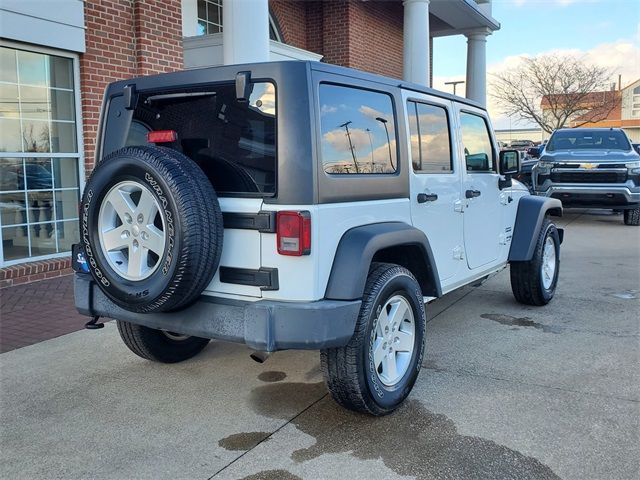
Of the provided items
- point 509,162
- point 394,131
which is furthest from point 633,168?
point 394,131

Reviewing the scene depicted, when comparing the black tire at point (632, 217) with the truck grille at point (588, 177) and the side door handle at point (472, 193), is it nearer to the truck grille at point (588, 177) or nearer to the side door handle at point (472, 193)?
the truck grille at point (588, 177)

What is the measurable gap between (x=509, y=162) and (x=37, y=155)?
514 cm

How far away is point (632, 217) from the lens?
12500mm

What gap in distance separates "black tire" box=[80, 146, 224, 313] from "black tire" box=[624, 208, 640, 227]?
37.3ft

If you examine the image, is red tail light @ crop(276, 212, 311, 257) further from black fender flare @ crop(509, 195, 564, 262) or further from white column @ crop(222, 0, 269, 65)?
white column @ crop(222, 0, 269, 65)

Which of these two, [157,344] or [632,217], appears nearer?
[157,344]

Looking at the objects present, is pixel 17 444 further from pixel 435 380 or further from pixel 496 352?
pixel 496 352

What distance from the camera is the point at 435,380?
4234 millimetres

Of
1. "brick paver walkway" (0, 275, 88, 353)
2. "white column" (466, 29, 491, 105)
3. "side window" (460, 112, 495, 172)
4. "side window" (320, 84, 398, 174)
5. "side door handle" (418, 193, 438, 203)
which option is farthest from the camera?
"white column" (466, 29, 491, 105)

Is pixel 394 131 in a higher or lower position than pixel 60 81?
lower

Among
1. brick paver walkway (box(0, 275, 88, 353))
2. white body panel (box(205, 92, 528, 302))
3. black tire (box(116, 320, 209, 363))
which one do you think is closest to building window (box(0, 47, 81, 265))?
brick paver walkway (box(0, 275, 88, 353))

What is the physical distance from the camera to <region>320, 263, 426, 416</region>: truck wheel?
340 centimetres

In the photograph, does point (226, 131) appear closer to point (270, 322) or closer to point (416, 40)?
point (270, 322)

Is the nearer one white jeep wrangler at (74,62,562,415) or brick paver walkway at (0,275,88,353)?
white jeep wrangler at (74,62,562,415)
